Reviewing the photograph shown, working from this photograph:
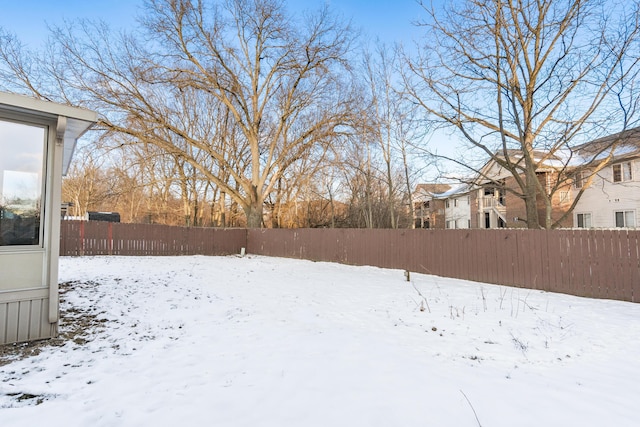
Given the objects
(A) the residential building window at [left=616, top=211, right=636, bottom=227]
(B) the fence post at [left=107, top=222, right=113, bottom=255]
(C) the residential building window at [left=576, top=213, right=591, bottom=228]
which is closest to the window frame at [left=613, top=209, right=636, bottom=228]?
(A) the residential building window at [left=616, top=211, right=636, bottom=227]

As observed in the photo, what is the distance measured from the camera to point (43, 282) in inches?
151

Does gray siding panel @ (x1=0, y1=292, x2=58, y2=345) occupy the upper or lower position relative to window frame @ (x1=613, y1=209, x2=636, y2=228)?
lower

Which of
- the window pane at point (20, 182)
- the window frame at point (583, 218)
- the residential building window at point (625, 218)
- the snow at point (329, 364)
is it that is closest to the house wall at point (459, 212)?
the window frame at point (583, 218)

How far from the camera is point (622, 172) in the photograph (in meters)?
15.5

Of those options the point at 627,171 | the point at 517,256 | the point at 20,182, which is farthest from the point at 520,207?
the point at 20,182

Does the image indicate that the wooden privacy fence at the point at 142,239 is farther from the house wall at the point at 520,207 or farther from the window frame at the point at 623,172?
the window frame at the point at 623,172

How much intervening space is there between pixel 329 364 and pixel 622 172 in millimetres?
19203

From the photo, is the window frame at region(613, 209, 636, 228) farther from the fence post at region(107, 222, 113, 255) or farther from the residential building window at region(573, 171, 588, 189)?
the fence post at region(107, 222, 113, 255)

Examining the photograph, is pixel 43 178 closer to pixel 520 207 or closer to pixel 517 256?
pixel 517 256

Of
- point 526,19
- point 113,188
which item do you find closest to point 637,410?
point 526,19

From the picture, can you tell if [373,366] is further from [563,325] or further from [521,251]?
[521,251]

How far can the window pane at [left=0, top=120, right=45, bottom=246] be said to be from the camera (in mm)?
3764

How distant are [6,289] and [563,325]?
283 inches

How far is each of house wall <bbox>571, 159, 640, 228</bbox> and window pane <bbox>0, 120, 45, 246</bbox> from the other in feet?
61.0
